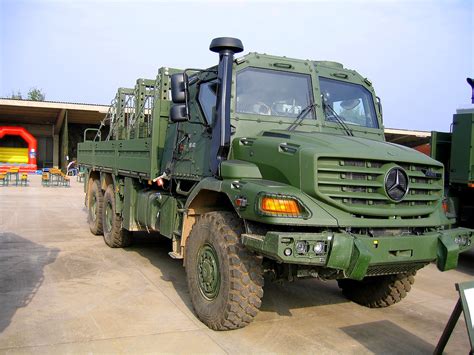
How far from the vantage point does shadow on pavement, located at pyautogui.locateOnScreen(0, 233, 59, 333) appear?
5.11 meters

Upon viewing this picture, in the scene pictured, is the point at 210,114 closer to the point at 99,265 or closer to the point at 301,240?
the point at 301,240

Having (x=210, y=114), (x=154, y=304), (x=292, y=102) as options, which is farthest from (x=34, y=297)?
(x=292, y=102)

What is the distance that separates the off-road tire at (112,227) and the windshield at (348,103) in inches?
171

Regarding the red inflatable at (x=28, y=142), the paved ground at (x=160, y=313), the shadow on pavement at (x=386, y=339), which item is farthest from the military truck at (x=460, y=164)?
the red inflatable at (x=28, y=142)

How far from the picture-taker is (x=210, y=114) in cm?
529

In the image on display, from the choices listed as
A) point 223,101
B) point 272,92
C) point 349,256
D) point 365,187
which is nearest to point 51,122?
point 272,92

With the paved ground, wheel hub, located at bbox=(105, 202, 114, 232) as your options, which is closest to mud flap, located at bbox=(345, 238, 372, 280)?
the paved ground

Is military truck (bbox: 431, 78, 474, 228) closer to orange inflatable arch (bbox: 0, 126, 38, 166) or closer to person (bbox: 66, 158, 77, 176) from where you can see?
person (bbox: 66, 158, 77, 176)

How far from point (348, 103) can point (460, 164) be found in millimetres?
3693

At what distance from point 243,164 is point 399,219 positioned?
151cm

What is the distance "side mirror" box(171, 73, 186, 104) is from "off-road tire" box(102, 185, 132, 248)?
3738 millimetres

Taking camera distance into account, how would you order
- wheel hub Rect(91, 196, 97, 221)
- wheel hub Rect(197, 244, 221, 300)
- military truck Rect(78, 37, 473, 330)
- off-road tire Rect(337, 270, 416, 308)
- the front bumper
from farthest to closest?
1. wheel hub Rect(91, 196, 97, 221)
2. off-road tire Rect(337, 270, 416, 308)
3. wheel hub Rect(197, 244, 221, 300)
4. military truck Rect(78, 37, 473, 330)
5. the front bumper

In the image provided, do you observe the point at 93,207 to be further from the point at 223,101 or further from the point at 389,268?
the point at 389,268

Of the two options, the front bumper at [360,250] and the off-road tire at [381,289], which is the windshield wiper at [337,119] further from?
the off-road tire at [381,289]
